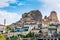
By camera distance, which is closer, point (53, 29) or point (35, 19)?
point (53, 29)

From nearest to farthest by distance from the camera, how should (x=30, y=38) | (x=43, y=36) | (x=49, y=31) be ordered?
(x=30, y=38) → (x=43, y=36) → (x=49, y=31)

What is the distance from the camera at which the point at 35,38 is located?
44.8 metres

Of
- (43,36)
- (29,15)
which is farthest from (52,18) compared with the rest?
(43,36)

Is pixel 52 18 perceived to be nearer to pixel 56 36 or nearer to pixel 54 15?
Result: pixel 54 15

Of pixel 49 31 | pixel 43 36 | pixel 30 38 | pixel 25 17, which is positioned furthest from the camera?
pixel 25 17

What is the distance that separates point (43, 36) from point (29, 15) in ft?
122

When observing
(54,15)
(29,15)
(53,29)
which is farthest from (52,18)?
(53,29)

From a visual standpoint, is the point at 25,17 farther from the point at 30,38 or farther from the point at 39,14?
the point at 30,38

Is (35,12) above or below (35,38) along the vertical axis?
above

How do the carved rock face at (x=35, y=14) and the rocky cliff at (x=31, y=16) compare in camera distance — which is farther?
the carved rock face at (x=35, y=14)

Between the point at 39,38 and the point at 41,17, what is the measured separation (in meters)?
38.8

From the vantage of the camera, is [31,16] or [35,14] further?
[35,14]

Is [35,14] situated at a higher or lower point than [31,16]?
higher

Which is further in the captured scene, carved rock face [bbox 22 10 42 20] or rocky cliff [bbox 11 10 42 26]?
carved rock face [bbox 22 10 42 20]
